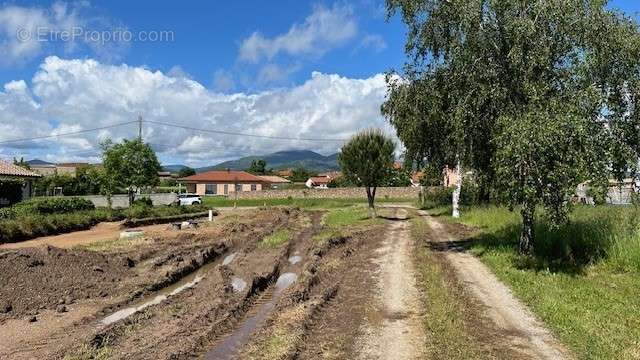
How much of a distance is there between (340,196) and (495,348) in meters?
69.5

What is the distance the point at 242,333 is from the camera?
1018 centimetres

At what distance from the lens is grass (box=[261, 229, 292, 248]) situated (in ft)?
81.0

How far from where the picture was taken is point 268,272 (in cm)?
1677

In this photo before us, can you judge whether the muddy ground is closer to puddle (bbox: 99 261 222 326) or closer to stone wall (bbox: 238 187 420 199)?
puddle (bbox: 99 261 222 326)

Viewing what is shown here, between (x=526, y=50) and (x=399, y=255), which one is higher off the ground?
(x=526, y=50)

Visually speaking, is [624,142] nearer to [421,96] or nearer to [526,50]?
[526,50]

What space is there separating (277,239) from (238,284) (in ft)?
36.4

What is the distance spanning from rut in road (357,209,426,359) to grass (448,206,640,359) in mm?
2185

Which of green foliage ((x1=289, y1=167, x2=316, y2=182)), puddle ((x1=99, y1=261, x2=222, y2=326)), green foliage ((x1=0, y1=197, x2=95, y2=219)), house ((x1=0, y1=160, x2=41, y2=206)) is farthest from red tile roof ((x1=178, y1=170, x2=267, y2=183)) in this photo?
puddle ((x1=99, y1=261, x2=222, y2=326))

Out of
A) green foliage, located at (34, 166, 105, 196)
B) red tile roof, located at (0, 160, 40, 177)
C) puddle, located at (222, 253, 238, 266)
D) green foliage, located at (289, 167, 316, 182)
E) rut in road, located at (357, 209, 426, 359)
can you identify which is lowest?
puddle, located at (222, 253, 238, 266)

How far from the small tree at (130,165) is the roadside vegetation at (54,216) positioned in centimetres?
630

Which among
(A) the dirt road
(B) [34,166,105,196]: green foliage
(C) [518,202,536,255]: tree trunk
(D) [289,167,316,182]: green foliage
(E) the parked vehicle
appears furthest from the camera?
(D) [289,167,316,182]: green foliage

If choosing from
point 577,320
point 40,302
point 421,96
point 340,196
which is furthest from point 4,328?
point 340,196

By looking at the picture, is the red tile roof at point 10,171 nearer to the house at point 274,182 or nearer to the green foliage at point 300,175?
the house at point 274,182
